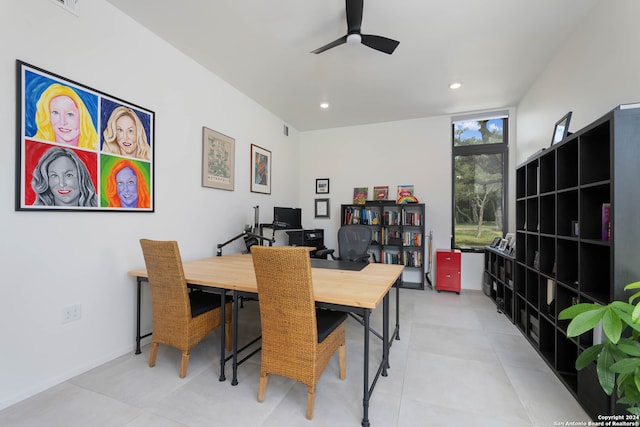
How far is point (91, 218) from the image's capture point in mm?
2125

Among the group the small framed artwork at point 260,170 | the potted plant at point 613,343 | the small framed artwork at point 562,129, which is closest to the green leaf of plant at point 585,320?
the potted plant at point 613,343

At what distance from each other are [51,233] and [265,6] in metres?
2.35

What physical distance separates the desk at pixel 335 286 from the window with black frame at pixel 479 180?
281 centimetres

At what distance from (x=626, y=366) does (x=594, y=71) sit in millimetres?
2404

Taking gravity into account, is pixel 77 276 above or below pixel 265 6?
below

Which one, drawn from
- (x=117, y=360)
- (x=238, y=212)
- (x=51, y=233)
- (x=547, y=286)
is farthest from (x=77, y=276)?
(x=547, y=286)

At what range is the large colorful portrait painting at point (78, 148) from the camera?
5.82 ft

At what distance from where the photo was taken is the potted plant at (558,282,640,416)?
0.97m

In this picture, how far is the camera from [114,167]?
7.43 ft

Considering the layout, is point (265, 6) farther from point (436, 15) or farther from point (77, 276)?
point (77, 276)

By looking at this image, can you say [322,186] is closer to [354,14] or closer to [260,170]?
[260,170]

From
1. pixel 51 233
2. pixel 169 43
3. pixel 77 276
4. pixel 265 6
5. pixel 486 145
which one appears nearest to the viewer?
pixel 51 233

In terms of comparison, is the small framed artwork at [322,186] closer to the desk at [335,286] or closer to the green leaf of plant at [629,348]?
the desk at [335,286]

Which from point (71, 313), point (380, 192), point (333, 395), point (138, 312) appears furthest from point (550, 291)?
point (71, 313)
